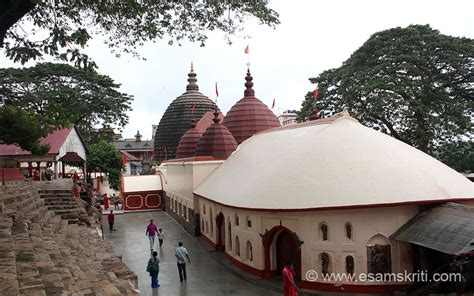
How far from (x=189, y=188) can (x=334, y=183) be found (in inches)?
514

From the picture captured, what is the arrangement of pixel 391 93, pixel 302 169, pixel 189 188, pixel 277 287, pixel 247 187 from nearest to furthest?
pixel 277 287
pixel 302 169
pixel 247 187
pixel 189 188
pixel 391 93

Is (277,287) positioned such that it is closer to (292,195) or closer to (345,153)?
(292,195)

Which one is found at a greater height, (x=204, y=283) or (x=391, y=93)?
(x=391, y=93)

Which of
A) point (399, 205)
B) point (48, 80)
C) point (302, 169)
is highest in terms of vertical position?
point (48, 80)

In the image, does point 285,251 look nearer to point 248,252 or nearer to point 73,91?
point 248,252

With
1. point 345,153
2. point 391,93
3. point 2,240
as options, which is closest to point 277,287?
point 345,153

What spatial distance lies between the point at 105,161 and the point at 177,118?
8.70m

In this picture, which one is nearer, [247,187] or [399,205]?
[399,205]

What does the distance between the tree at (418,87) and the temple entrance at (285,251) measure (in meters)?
15.0

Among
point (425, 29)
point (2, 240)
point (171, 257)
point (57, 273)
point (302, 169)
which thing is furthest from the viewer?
point (425, 29)

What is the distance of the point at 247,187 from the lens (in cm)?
1588

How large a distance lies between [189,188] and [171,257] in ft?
21.3

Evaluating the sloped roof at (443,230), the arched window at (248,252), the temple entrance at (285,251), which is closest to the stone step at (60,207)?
the arched window at (248,252)

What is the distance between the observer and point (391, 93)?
26.6 m
